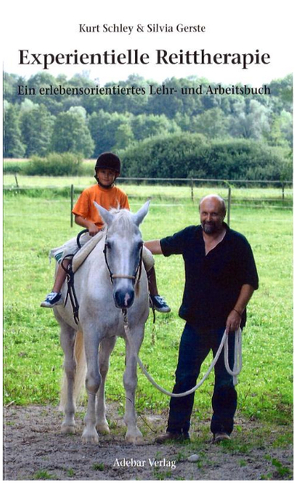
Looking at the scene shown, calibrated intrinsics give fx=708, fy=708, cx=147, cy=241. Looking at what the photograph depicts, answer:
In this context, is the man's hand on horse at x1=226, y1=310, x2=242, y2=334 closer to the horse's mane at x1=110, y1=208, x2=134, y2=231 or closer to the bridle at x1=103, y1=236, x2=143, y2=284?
the bridle at x1=103, y1=236, x2=143, y2=284

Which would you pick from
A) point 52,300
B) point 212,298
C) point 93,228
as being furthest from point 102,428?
point 93,228

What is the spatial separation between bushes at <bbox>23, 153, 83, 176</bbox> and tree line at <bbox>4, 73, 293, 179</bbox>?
0.44m

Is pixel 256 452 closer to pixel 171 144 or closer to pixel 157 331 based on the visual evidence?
pixel 157 331

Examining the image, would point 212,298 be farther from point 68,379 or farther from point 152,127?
point 152,127

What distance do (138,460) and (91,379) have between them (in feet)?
2.47

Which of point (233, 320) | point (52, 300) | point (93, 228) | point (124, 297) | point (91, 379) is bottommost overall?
point (91, 379)

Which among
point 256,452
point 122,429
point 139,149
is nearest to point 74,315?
point 122,429

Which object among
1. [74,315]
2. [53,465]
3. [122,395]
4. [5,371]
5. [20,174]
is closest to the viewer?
[53,465]

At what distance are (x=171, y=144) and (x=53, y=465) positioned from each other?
17.0 m

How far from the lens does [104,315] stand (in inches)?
222

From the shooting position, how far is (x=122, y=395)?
25.7ft

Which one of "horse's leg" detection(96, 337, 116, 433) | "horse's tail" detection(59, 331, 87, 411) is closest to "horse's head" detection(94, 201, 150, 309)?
"horse's leg" detection(96, 337, 116, 433)

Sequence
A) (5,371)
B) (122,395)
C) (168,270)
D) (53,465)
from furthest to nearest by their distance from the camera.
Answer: (168,270) < (5,371) < (122,395) < (53,465)

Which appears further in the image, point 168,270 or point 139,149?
point 139,149
